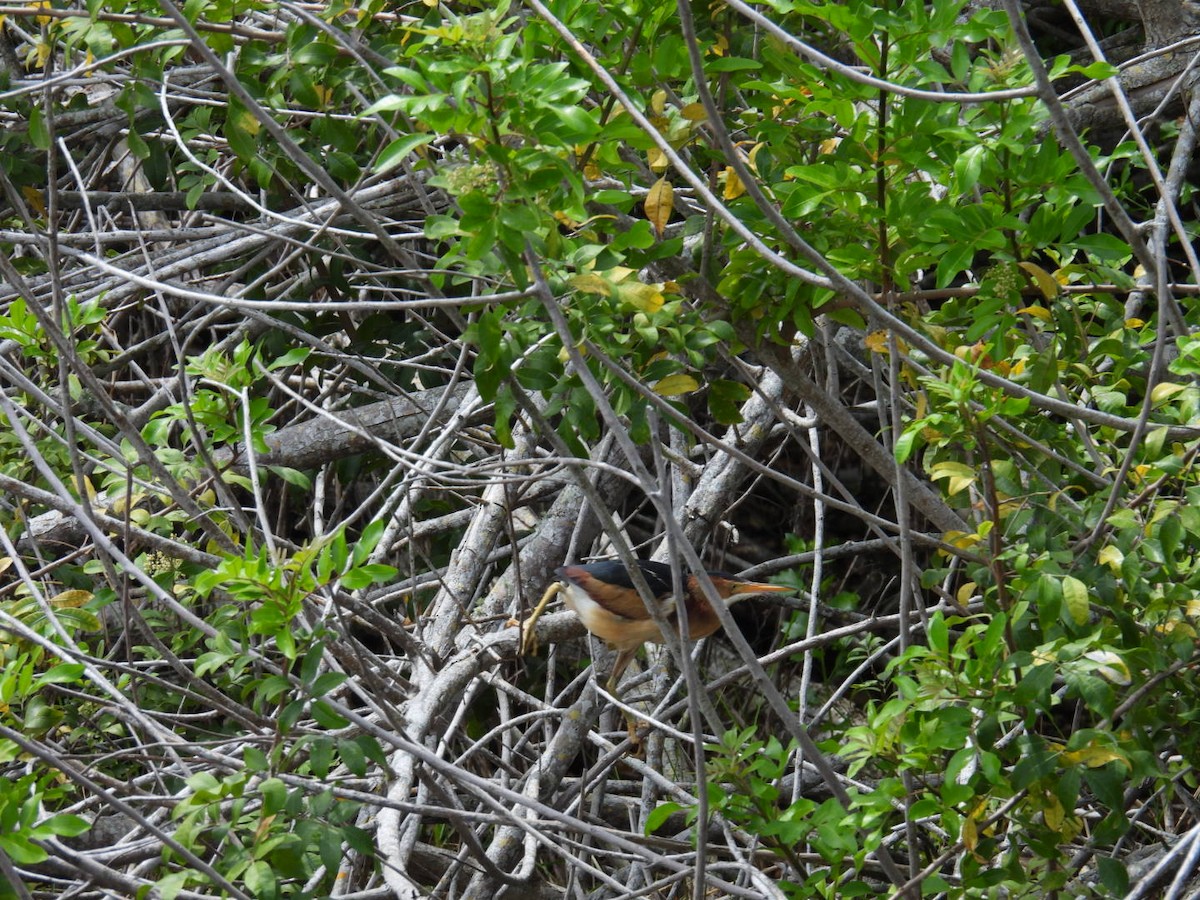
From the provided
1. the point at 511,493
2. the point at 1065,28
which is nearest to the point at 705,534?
the point at 511,493

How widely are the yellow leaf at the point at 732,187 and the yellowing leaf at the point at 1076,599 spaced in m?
0.96

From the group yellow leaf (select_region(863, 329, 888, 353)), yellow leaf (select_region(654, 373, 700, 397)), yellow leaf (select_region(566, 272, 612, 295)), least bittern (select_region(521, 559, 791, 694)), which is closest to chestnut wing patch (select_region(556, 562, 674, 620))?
least bittern (select_region(521, 559, 791, 694))

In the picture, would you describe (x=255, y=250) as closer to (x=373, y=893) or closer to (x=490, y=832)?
(x=490, y=832)

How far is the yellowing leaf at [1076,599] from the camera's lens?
1.79 m

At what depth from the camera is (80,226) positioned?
171 inches

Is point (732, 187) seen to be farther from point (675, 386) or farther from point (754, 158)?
point (675, 386)

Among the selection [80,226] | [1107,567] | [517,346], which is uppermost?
[517,346]

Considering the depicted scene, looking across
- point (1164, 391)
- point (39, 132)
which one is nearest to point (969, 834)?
point (1164, 391)

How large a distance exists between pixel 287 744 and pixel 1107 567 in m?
1.52

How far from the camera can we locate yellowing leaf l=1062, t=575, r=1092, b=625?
1.79m

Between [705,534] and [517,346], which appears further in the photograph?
[705,534]

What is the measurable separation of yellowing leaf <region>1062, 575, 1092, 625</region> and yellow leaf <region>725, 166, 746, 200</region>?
964mm

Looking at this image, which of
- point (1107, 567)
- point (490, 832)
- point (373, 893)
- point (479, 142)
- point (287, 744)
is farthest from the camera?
point (490, 832)

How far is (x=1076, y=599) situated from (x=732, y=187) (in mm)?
1028
